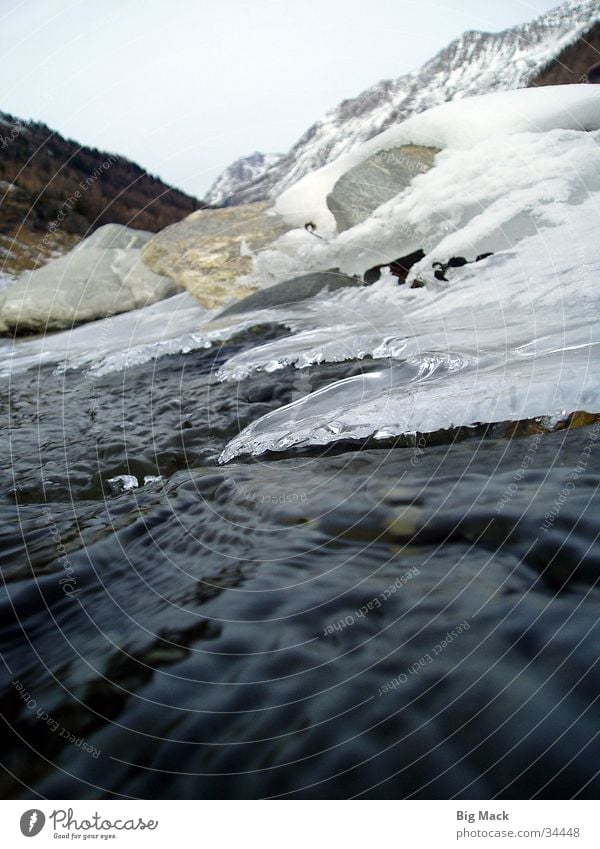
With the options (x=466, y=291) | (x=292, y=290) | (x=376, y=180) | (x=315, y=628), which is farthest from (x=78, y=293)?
(x=315, y=628)

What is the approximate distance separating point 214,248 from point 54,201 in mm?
16957

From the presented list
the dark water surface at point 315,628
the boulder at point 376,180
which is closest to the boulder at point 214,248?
the boulder at point 376,180

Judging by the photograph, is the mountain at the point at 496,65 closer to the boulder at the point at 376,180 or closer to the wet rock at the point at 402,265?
the boulder at the point at 376,180

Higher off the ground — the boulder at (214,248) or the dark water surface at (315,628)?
the boulder at (214,248)

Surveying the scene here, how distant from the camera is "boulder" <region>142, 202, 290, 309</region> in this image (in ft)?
28.2

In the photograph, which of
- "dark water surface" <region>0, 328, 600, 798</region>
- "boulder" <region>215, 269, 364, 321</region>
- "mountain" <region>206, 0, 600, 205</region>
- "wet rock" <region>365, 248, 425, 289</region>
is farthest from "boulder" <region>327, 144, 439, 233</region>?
"dark water surface" <region>0, 328, 600, 798</region>

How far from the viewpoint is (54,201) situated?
22.2m

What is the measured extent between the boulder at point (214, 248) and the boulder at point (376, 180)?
4.58 ft

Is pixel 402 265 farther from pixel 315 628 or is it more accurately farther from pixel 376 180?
pixel 315 628

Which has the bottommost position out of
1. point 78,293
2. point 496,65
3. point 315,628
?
point 315,628

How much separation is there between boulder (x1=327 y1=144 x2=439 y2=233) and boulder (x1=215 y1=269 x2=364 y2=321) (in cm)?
Answer: 76

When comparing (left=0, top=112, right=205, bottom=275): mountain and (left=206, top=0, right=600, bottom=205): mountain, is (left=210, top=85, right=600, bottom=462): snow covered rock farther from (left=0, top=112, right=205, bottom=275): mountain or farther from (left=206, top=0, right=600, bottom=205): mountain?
(left=0, top=112, right=205, bottom=275): mountain

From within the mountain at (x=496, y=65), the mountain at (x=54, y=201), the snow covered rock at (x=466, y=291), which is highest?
the mountain at (x=54, y=201)

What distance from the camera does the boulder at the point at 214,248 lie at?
339 inches
